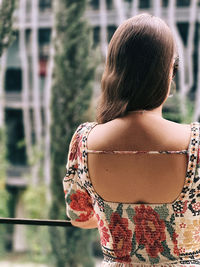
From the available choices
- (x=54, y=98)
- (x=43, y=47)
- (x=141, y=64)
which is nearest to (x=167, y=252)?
(x=141, y=64)

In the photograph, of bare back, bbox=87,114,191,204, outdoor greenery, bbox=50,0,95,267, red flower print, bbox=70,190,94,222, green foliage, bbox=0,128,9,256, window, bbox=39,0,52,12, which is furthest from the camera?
window, bbox=39,0,52,12

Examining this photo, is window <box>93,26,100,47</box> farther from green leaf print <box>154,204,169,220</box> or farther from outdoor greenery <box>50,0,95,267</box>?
green leaf print <box>154,204,169,220</box>

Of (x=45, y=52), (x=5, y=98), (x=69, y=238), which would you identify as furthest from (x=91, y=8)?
(x=69, y=238)

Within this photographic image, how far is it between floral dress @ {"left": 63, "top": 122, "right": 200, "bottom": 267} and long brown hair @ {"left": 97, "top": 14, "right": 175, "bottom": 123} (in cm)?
7

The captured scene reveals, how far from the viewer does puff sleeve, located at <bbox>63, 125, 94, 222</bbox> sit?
2.36ft

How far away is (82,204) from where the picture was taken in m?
0.76

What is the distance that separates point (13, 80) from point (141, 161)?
8836mm

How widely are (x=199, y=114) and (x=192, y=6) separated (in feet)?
7.04

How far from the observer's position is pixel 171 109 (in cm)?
832

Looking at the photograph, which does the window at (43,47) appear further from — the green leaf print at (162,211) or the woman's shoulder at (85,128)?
the green leaf print at (162,211)

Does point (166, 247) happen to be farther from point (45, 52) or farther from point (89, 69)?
point (45, 52)

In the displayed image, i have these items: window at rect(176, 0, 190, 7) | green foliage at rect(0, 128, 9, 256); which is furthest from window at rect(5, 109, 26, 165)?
window at rect(176, 0, 190, 7)

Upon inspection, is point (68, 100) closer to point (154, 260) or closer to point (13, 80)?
point (13, 80)

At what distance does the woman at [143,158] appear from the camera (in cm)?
63
